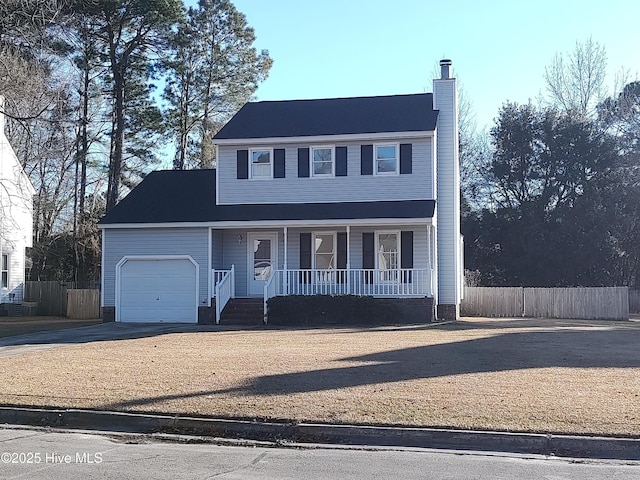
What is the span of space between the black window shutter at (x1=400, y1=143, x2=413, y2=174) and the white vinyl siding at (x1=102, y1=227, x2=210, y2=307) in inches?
296

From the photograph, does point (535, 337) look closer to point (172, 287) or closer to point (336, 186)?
point (336, 186)

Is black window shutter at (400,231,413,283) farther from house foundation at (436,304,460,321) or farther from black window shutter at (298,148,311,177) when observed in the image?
black window shutter at (298,148,311,177)

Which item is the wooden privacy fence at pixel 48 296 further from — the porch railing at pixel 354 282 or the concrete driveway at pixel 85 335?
the porch railing at pixel 354 282

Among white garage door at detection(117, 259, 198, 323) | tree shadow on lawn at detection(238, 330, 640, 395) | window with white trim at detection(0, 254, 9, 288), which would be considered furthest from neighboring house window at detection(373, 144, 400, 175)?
window with white trim at detection(0, 254, 9, 288)

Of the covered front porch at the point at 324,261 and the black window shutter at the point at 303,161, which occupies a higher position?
the black window shutter at the point at 303,161

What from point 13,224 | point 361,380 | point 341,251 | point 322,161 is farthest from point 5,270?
point 361,380

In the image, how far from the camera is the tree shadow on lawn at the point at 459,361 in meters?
12.2

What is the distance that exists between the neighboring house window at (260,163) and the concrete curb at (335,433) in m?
18.8

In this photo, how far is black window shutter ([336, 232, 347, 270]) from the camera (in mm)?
28094

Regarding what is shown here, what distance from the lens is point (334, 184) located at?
28359mm

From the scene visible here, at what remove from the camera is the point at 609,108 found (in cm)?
4684

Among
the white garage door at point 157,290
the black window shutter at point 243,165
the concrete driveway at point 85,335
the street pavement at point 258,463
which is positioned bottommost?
the street pavement at point 258,463

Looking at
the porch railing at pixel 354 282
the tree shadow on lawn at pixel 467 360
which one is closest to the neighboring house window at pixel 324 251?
the porch railing at pixel 354 282

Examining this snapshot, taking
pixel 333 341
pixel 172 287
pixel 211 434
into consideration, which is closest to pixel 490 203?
pixel 172 287
